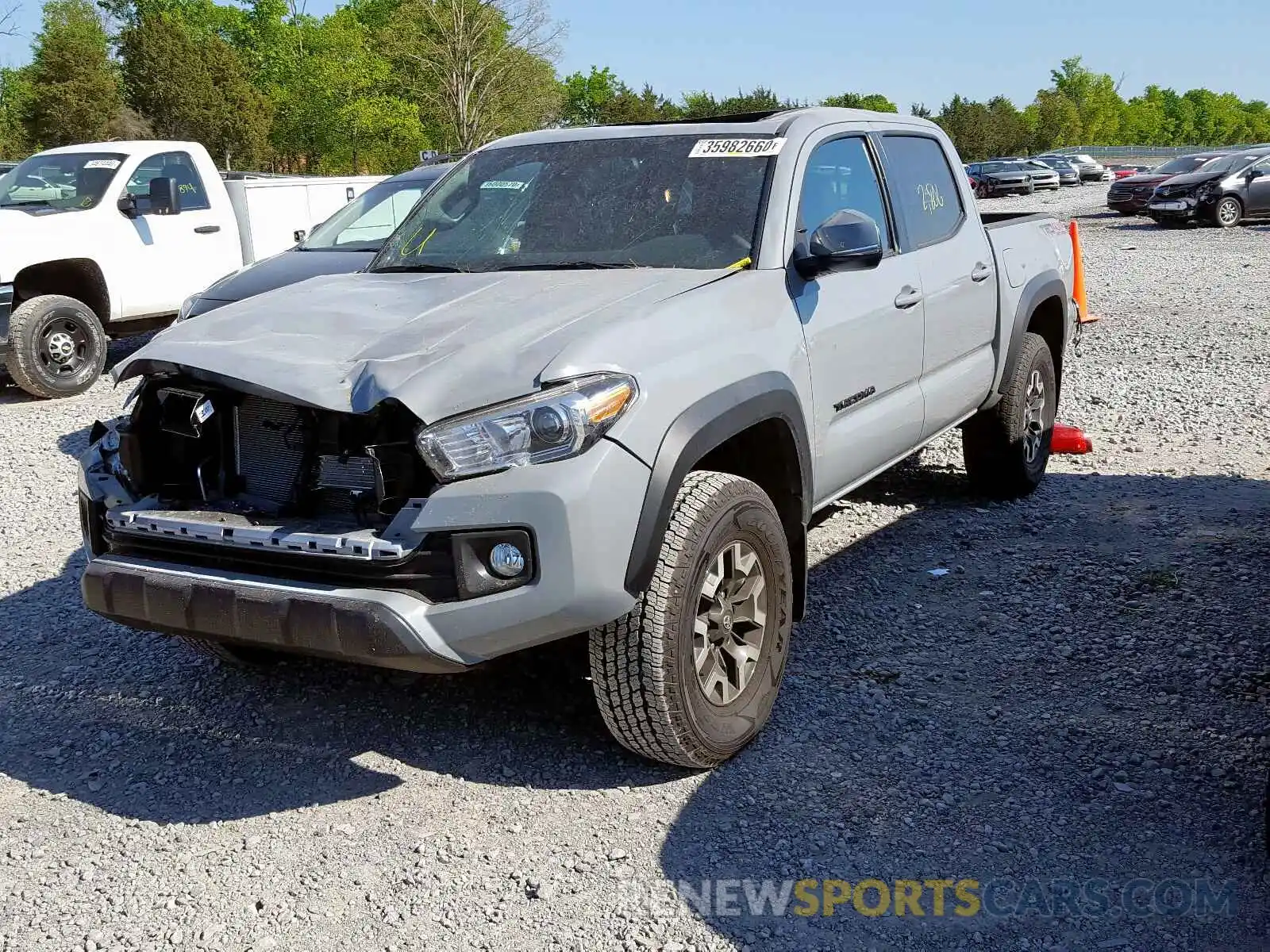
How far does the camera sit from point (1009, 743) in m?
3.83

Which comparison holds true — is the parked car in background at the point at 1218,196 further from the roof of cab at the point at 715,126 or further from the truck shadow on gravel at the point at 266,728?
the truck shadow on gravel at the point at 266,728

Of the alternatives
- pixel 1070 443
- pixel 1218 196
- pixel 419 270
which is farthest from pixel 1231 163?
pixel 419 270

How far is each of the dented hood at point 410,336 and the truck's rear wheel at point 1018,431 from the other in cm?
260

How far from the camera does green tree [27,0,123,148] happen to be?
47.6 metres

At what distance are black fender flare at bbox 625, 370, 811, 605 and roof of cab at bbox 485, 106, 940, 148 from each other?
122 centimetres

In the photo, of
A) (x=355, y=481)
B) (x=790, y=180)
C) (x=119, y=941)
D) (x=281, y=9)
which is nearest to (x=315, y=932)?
(x=119, y=941)

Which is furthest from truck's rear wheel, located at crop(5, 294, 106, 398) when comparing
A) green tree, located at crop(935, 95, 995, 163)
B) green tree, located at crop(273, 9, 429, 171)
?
green tree, located at crop(935, 95, 995, 163)

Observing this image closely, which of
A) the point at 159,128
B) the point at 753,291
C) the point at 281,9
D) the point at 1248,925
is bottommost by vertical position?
the point at 1248,925

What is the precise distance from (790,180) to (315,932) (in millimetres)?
2861

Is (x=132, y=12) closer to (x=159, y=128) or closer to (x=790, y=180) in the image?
(x=159, y=128)

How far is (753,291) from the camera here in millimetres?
3951

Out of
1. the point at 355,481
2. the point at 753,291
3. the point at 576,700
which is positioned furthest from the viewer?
the point at 576,700

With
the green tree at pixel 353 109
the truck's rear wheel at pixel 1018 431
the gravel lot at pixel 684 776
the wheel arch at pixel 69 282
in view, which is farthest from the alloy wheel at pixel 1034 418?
the green tree at pixel 353 109

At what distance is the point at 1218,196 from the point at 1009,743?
2527 centimetres
